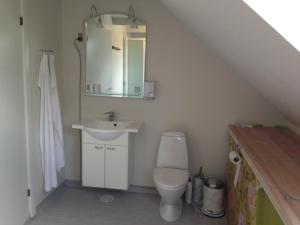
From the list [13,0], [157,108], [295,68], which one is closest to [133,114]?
[157,108]

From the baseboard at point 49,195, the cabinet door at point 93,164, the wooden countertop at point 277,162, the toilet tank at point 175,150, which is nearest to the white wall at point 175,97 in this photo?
the toilet tank at point 175,150

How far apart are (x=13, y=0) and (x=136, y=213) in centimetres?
228

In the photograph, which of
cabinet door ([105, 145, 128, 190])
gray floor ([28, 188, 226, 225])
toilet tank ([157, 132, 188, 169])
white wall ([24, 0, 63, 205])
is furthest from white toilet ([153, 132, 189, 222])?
white wall ([24, 0, 63, 205])

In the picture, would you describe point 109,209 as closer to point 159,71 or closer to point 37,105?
point 37,105

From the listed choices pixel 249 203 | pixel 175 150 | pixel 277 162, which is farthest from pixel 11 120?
pixel 277 162

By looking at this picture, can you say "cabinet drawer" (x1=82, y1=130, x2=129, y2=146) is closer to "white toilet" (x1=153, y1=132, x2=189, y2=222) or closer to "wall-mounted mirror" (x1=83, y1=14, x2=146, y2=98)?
"white toilet" (x1=153, y1=132, x2=189, y2=222)

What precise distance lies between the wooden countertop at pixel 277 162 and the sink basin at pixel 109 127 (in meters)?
1.04

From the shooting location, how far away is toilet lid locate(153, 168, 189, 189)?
253 cm

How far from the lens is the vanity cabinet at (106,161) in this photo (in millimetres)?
2867

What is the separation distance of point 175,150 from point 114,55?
1.27m

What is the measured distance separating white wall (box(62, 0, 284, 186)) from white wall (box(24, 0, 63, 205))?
0.31m

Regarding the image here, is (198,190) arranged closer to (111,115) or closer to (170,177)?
(170,177)

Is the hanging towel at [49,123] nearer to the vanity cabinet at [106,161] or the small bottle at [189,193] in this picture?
the vanity cabinet at [106,161]

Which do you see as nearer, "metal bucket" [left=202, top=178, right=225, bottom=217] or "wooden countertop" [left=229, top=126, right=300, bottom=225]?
"wooden countertop" [left=229, top=126, right=300, bottom=225]
